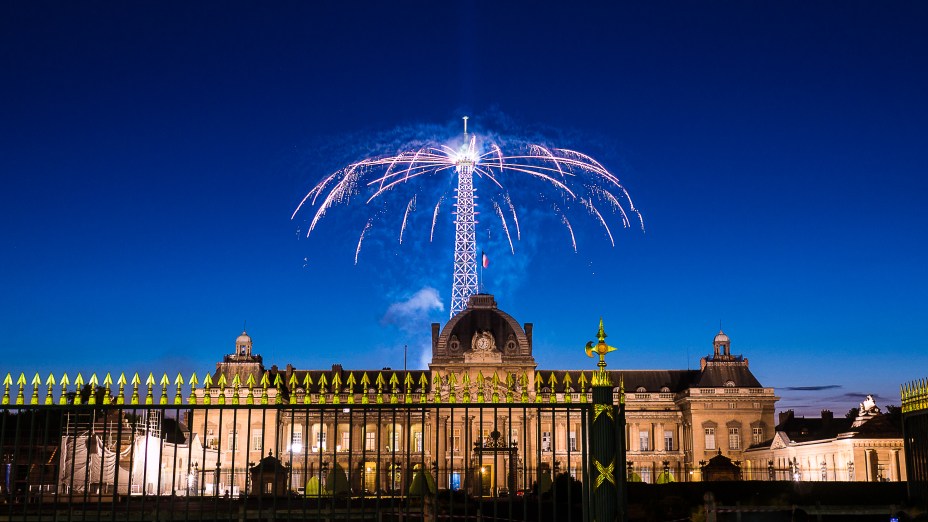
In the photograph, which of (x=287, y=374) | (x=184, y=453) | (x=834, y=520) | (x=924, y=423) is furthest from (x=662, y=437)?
(x=924, y=423)

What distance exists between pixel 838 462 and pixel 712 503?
124ft

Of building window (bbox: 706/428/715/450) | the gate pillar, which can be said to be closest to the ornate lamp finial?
the gate pillar

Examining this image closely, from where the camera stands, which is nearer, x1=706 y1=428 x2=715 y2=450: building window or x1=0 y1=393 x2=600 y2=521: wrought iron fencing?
x1=0 y1=393 x2=600 y2=521: wrought iron fencing

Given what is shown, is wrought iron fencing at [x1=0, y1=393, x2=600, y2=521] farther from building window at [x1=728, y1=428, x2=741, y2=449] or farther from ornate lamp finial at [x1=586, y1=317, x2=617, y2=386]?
building window at [x1=728, y1=428, x2=741, y2=449]

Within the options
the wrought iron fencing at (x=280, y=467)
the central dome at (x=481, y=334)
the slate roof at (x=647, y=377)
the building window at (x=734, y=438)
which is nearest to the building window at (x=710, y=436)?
the building window at (x=734, y=438)

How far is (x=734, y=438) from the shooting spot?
240 ft

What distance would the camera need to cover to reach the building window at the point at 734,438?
7306 cm

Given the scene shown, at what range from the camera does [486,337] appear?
72.5 meters

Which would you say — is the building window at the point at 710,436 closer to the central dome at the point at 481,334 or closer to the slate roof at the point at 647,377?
the slate roof at the point at 647,377

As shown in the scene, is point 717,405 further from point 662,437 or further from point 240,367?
point 240,367

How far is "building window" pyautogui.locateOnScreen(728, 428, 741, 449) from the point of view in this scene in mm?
73062

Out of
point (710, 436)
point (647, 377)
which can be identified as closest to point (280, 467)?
point (710, 436)

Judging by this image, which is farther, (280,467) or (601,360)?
(280,467)

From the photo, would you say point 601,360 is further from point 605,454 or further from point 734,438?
point 734,438
